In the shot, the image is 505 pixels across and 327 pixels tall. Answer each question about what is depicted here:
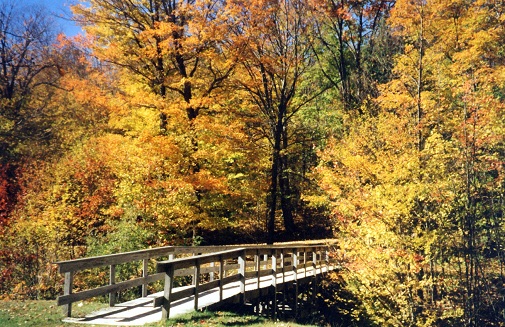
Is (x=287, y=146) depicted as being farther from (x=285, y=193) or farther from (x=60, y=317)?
(x=60, y=317)

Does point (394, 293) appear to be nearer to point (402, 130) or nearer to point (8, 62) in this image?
point (402, 130)

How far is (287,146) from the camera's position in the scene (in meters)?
29.3

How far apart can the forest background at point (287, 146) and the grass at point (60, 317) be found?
4421 mm

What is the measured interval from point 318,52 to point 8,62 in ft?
79.9

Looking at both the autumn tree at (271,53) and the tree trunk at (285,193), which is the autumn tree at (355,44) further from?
the tree trunk at (285,193)

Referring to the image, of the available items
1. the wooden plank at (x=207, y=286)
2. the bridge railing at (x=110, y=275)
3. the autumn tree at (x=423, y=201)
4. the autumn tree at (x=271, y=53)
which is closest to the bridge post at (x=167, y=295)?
the wooden plank at (x=207, y=286)

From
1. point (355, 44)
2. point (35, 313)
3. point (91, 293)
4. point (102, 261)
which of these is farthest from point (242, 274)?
point (355, 44)

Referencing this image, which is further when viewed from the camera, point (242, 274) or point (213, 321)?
point (242, 274)

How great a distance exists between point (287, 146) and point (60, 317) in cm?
2197

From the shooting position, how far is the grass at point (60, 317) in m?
8.26

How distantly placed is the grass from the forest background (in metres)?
4.42

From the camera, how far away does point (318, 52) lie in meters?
31.8

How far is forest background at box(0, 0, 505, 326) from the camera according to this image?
15664 millimetres

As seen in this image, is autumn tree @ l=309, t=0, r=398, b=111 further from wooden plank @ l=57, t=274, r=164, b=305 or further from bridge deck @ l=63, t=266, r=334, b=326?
wooden plank @ l=57, t=274, r=164, b=305
